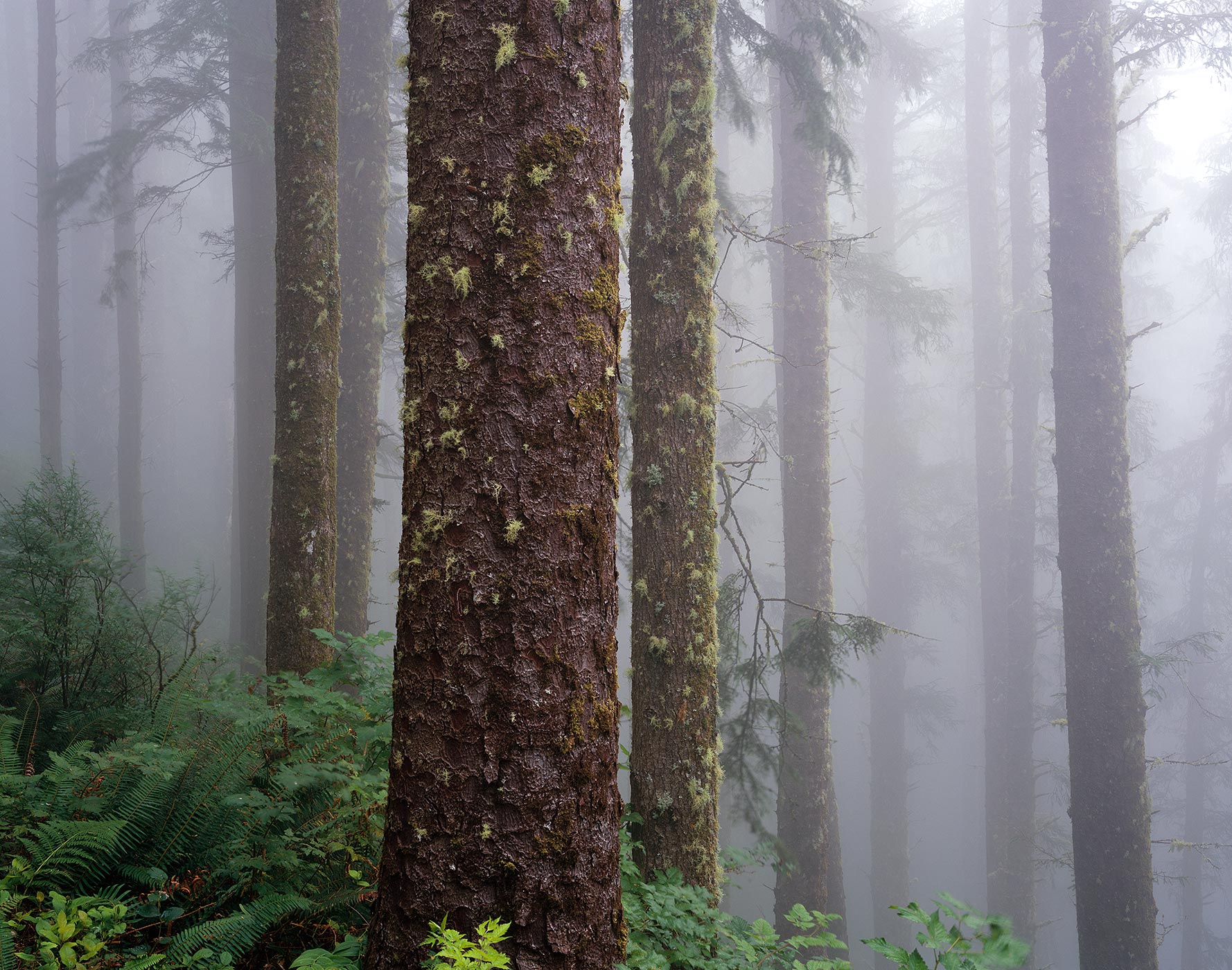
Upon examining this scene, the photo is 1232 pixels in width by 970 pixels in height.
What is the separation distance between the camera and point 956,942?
78.4 inches

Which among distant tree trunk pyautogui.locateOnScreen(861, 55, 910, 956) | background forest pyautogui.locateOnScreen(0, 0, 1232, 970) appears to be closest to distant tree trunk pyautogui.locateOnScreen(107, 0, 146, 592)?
background forest pyautogui.locateOnScreen(0, 0, 1232, 970)

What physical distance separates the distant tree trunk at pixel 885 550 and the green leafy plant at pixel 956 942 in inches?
625

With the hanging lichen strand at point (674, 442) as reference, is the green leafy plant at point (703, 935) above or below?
below

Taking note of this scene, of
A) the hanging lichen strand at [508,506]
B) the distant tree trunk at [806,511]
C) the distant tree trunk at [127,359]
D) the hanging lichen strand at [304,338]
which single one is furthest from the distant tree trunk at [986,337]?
the distant tree trunk at [127,359]

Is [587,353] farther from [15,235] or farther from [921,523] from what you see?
[15,235]

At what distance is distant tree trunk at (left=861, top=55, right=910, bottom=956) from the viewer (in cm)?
1773

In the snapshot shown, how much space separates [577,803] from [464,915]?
42cm

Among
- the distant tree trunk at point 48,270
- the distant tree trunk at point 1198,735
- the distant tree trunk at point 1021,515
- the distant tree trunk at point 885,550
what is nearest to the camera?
the distant tree trunk at point 1021,515

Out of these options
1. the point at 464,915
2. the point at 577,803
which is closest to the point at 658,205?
the point at 577,803

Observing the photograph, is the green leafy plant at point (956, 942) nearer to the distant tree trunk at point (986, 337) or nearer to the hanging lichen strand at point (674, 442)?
the hanging lichen strand at point (674, 442)

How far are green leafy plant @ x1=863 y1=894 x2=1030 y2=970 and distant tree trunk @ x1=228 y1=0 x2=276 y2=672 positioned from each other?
990cm

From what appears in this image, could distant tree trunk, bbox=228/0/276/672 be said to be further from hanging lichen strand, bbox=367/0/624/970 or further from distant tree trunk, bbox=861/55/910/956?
distant tree trunk, bbox=861/55/910/956

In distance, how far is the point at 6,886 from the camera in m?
2.49

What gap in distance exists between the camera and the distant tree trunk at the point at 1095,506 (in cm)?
714
